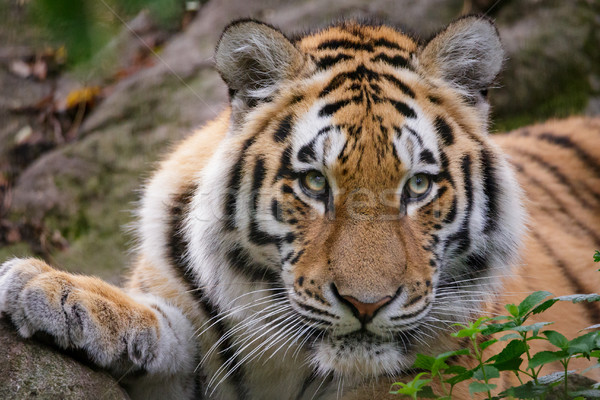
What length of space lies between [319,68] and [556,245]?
179cm

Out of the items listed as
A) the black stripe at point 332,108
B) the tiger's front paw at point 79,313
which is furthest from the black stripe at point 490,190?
the tiger's front paw at point 79,313

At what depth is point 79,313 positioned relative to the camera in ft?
7.21

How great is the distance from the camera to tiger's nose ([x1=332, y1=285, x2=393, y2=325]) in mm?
2188

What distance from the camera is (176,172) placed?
9.93 feet

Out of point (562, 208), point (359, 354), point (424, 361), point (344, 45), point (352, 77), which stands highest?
point (344, 45)

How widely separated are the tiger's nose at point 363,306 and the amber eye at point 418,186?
44 cm

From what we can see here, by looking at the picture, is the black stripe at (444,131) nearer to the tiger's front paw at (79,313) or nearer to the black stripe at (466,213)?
the black stripe at (466,213)

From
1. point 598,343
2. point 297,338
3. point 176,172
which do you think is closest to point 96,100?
point 176,172

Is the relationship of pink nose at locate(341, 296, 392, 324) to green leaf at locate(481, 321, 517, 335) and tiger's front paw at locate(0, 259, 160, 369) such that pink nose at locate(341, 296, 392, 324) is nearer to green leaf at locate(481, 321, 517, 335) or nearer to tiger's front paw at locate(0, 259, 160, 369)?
green leaf at locate(481, 321, 517, 335)

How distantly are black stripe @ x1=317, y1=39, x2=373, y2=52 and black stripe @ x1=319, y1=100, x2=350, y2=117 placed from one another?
35cm

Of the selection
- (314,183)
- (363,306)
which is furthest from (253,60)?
(363,306)

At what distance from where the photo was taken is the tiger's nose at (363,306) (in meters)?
2.19

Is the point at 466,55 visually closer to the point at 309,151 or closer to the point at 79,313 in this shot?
the point at 309,151

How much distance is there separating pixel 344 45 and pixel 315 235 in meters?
0.89
